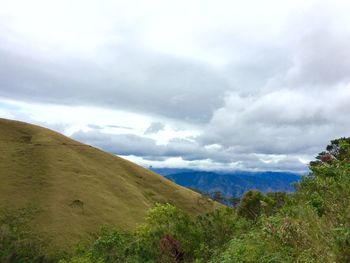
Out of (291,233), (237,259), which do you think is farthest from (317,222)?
(237,259)

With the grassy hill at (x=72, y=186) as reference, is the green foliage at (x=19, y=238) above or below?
below

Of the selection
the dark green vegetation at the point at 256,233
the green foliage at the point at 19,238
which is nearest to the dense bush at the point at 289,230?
the dark green vegetation at the point at 256,233

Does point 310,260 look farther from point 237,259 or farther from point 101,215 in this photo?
point 101,215

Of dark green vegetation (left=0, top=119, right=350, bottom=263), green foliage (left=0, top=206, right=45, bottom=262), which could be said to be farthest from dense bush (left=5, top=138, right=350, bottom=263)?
green foliage (left=0, top=206, right=45, bottom=262)

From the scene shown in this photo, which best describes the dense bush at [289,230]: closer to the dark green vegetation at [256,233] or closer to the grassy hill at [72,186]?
the dark green vegetation at [256,233]

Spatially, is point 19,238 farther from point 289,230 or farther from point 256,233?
point 289,230

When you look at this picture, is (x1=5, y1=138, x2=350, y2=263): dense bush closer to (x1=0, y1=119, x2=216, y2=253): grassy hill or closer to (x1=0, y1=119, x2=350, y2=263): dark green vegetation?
(x1=0, y1=119, x2=350, y2=263): dark green vegetation

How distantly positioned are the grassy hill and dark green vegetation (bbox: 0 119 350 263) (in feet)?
34.3

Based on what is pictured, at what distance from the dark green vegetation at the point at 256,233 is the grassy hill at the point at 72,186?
1046cm

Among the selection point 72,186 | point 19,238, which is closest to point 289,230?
point 19,238

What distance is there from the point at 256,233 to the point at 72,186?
12972 cm

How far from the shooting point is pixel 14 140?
176250 mm

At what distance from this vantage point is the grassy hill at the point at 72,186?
398 ft

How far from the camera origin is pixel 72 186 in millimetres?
140125
